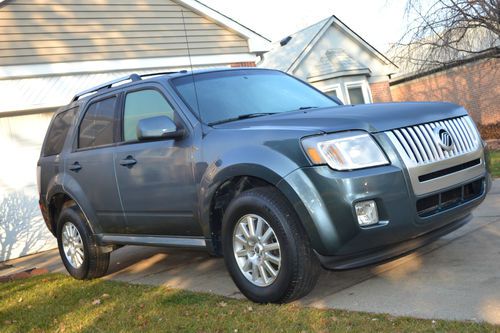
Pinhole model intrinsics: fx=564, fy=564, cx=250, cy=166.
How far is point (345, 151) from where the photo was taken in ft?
12.3

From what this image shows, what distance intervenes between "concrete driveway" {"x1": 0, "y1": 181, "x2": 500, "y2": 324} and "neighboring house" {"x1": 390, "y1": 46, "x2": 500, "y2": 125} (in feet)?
55.1

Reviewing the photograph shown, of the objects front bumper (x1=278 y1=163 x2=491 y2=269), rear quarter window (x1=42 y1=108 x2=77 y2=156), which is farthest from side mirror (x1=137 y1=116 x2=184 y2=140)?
rear quarter window (x1=42 y1=108 x2=77 y2=156)

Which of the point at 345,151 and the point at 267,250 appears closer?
the point at 345,151

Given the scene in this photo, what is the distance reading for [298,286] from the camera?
3.97m

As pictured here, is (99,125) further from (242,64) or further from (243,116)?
(242,64)

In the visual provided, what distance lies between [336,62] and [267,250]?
1774cm

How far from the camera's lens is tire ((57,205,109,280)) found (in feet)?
19.8

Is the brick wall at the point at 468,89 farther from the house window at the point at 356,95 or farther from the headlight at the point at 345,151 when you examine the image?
the headlight at the point at 345,151

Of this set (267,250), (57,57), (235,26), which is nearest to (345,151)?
(267,250)

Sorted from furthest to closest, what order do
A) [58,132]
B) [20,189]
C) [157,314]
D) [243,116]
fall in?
1. [20,189]
2. [58,132]
3. [243,116]
4. [157,314]

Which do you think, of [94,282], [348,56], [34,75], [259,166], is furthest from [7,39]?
[348,56]

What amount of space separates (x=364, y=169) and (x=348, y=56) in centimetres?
1927

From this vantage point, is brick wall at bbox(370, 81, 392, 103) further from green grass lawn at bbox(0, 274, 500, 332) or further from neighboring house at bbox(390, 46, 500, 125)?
green grass lawn at bbox(0, 274, 500, 332)

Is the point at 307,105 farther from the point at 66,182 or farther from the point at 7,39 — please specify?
the point at 7,39
